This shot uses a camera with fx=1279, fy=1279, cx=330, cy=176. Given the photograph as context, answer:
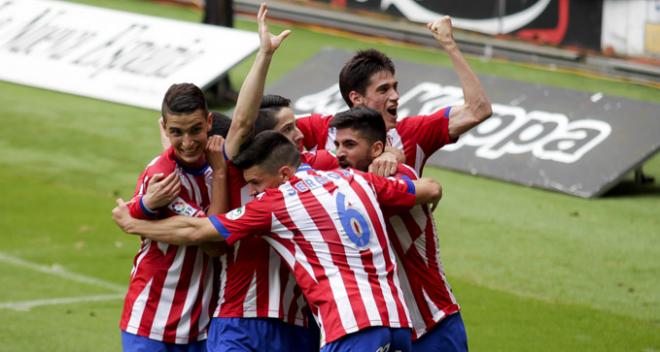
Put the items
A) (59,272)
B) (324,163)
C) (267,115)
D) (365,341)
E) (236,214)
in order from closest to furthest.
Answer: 1. (365,341)
2. (236,214)
3. (267,115)
4. (324,163)
5. (59,272)

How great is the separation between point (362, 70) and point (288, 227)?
4.64ft

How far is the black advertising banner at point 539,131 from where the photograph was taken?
14523mm

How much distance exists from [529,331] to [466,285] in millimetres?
1259

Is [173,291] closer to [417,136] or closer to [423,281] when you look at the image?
[423,281]

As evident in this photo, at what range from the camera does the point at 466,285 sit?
1162 cm

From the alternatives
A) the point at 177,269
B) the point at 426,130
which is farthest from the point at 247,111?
the point at 426,130

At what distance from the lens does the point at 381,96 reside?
24.0 ft

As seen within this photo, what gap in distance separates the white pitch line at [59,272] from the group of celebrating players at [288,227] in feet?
15.4

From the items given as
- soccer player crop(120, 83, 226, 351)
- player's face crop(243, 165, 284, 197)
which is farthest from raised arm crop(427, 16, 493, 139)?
soccer player crop(120, 83, 226, 351)

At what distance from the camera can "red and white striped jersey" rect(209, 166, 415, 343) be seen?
6.21m

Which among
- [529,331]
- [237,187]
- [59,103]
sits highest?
[237,187]

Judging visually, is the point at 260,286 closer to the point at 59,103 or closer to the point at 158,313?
the point at 158,313

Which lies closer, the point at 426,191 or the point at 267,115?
the point at 426,191

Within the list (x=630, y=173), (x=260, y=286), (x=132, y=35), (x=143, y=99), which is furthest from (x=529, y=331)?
(x=132, y=35)
